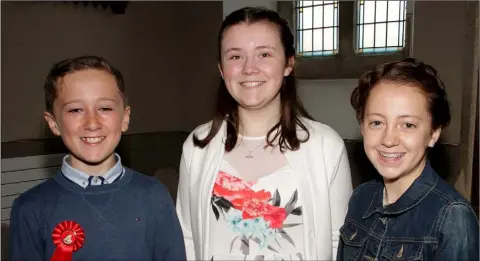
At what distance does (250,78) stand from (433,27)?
1.54 meters

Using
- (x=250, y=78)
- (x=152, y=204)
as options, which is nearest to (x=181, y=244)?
(x=152, y=204)

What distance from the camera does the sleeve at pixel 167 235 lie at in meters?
1.25

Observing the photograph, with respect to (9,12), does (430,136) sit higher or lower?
lower

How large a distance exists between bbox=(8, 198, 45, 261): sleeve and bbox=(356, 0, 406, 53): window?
86.3 inches

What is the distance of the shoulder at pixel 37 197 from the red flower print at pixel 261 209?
0.53 meters

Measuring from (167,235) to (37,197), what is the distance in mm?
369

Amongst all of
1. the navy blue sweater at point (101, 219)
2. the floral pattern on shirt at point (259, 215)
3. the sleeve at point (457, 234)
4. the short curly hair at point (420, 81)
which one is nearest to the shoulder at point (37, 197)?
the navy blue sweater at point (101, 219)

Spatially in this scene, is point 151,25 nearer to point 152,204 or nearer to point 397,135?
point 152,204

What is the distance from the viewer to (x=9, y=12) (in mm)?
3121

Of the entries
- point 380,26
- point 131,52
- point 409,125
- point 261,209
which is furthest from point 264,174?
point 131,52

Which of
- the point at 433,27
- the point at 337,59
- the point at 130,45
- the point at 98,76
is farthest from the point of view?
the point at 130,45

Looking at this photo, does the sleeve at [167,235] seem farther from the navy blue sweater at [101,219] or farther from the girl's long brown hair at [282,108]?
the girl's long brown hair at [282,108]

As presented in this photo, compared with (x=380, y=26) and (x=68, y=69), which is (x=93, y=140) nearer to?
(x=68, y=69)

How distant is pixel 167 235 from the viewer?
49.8 inches
